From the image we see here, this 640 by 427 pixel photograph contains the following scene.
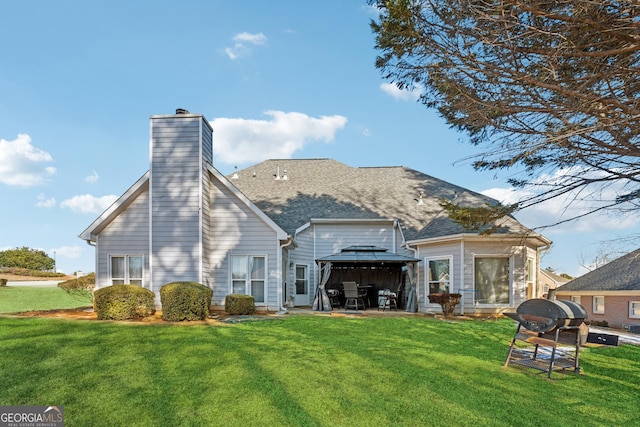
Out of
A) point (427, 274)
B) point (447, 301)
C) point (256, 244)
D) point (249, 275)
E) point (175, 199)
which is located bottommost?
point (447, 301)

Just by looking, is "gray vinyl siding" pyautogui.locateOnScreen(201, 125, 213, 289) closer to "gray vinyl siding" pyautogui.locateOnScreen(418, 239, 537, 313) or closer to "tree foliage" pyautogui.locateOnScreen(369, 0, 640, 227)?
"tree foliage" pyautogui.locateOnScreen(369, 0, 640, 227)

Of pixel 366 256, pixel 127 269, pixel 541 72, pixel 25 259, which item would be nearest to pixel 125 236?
pixel 127 269

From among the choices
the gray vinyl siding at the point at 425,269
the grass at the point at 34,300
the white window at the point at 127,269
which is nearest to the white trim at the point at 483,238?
the gray vinyl siding at the point at 425,269

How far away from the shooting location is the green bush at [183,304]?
1070cm

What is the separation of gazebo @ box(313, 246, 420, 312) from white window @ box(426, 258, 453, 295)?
24.3 inches

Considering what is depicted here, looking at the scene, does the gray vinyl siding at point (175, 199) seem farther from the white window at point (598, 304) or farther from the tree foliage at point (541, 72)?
the white window at point (598, 304)

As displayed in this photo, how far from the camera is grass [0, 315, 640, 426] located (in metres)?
4.19

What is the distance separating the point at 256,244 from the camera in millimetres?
13414

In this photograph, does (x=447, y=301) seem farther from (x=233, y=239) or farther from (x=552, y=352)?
(x=233, y=239)

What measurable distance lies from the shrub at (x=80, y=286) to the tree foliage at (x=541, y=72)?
449 inches

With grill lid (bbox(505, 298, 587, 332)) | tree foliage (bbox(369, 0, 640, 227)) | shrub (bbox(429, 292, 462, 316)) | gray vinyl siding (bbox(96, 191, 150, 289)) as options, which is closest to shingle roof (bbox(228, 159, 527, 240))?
shrub (bbox(429, 292, 462, 316))

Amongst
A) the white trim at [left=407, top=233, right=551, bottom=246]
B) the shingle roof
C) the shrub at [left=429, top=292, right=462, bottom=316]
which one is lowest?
the shrub at [left=429, top=292, right=462, bottom=316]

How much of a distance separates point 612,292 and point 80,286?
20.3 metres

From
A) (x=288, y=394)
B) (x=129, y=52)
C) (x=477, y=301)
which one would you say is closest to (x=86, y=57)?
(x=129, y=52)
